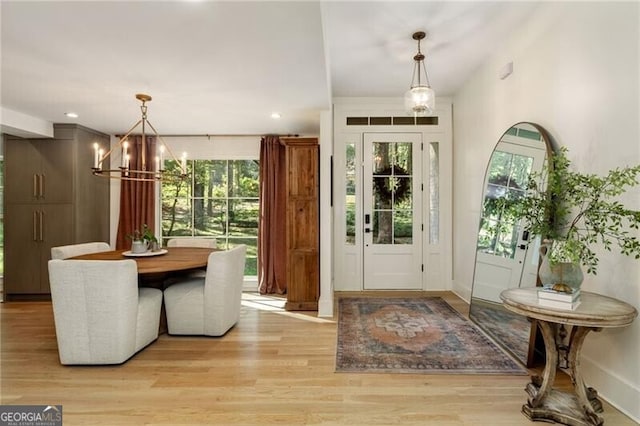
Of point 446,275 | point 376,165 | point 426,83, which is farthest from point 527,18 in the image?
point 446,275

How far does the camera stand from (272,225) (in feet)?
16.4

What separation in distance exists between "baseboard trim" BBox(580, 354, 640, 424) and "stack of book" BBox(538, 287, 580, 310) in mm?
616

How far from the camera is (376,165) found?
4.95 meters

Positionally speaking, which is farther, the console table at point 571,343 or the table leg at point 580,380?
the table leg at point 580,380

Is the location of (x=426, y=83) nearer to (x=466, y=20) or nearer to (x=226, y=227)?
(x=466, y=20)

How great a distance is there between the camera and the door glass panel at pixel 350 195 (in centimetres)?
494

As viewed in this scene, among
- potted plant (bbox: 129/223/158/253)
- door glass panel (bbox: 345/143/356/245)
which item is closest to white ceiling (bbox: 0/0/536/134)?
door glass panel (bbox: 345/143/356/245)

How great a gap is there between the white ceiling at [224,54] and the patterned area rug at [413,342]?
2387 mm

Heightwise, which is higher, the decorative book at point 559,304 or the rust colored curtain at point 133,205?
the rust colored curtain at point 133,205

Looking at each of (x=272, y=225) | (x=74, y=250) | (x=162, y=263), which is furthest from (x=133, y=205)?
(x=162, y=263)

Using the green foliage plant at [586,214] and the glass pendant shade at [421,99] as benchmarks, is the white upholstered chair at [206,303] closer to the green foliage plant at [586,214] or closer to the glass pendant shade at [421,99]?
the glass pendant shade at [421,99]

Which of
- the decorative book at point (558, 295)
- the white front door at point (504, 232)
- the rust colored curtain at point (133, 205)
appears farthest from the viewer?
the rust colored curtain at point (133, 205)

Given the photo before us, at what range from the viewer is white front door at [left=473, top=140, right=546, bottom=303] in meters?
2.93

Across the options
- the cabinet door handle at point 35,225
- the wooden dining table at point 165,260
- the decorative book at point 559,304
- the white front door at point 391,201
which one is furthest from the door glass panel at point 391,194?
the cabinet door handle at point 35,225
